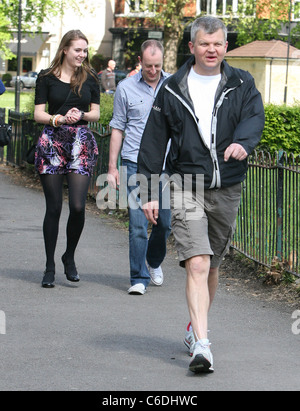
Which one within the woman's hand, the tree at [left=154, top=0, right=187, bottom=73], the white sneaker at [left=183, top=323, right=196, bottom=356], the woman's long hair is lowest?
the white sneaker at [left=183, top=323, right=196, bottom=356]

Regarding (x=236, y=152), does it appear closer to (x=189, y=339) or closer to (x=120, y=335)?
(x=189, y=339)

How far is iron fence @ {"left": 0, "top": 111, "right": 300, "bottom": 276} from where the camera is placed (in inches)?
307

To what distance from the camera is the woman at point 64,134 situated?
7559 mm

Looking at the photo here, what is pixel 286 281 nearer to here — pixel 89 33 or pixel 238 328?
pixel 238 328

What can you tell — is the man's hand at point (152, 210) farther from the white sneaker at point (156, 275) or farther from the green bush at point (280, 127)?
the green bush at point (280, 127)

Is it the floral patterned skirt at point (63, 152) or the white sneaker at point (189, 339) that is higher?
the floral patterned skirt at point (63, 152)

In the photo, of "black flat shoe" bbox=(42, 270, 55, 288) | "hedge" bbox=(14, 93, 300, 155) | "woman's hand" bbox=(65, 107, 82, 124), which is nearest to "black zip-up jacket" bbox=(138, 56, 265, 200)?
"woman's hand" bbox=(65, 107, 82, 124)

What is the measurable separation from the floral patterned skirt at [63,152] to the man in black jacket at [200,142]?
2177 mm

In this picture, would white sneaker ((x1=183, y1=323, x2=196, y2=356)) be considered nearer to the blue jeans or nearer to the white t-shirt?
the white t-shirt

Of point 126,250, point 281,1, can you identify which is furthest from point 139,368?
point 281,1

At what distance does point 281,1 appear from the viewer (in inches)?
1268

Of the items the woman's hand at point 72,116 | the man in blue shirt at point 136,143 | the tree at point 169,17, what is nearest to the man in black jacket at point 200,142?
the man in blue shirt at point 136,143

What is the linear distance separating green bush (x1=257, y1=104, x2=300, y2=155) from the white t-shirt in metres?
13.8

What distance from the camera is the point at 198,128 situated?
17.5 feet
